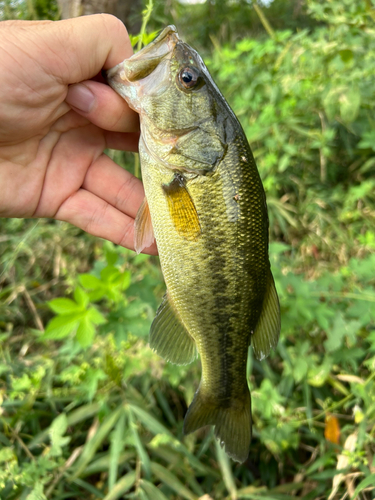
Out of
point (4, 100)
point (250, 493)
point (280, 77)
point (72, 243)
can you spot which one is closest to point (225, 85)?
point (280, 77)

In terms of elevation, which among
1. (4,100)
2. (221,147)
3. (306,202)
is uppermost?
(4,100)

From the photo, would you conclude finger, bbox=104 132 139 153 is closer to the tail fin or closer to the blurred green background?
the blurred green background

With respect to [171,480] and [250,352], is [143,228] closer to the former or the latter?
[250,352]

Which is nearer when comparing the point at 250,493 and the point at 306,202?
the point at 250,493

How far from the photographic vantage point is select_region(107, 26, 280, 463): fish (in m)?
1.41

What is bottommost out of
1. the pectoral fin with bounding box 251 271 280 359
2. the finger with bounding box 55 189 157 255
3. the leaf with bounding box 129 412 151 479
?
the leaf with bounding box 129 412 151 479

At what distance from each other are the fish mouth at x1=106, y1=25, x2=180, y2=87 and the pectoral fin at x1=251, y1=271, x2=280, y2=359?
3.28 ft

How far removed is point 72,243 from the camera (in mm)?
3488

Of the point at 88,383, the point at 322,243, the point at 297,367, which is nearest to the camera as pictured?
the point at 88,383

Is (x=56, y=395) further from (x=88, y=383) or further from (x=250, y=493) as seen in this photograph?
(x=250, y=493)

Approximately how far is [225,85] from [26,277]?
2.70m

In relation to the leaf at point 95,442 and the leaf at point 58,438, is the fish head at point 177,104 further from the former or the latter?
the leaf at point 95,442

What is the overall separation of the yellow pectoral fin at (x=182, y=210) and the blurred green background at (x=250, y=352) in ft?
1.66

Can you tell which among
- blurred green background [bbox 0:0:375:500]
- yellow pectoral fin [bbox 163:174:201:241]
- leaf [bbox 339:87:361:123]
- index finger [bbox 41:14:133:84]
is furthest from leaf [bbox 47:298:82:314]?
leaf [bbox 339:87:361:123]
